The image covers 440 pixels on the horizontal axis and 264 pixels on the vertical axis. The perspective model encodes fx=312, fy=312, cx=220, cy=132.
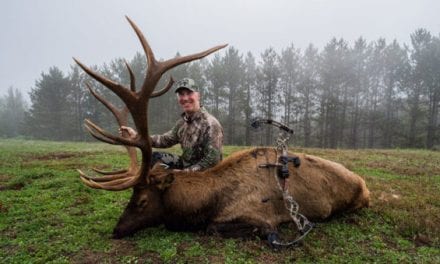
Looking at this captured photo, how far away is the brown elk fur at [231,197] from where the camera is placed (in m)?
4.25

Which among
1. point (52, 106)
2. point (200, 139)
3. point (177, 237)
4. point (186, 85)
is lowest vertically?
point (177, 237)

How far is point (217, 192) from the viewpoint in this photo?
14.6 ft

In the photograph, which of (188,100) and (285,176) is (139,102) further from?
(285,176)

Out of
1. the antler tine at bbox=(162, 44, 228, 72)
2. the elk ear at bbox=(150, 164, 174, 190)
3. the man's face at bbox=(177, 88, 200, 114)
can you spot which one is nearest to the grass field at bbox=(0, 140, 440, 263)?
the elk ear at bbox=(150, 164, 174, 190)

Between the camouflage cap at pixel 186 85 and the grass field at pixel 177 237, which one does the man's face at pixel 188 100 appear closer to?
the camouflage cap at pixel 186 85

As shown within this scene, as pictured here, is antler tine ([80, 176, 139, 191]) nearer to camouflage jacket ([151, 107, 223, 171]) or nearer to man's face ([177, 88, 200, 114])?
camouflage jacket ([151, 107, 223, 171])

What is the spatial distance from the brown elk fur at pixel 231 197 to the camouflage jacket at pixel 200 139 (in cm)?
26

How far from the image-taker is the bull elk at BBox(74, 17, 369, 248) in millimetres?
4129

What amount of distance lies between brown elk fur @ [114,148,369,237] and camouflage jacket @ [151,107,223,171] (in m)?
0.26

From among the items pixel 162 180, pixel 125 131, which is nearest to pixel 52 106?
pixel 125 131

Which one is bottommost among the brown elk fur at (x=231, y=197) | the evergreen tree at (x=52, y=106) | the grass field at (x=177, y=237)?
the grass field at (x=177, y=237)

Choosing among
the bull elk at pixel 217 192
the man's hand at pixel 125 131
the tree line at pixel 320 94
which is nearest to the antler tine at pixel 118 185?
the bull elk at pixel 217 192

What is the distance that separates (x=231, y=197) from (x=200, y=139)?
1.13m

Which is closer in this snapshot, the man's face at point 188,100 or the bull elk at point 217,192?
the bull elk at point 217,192
